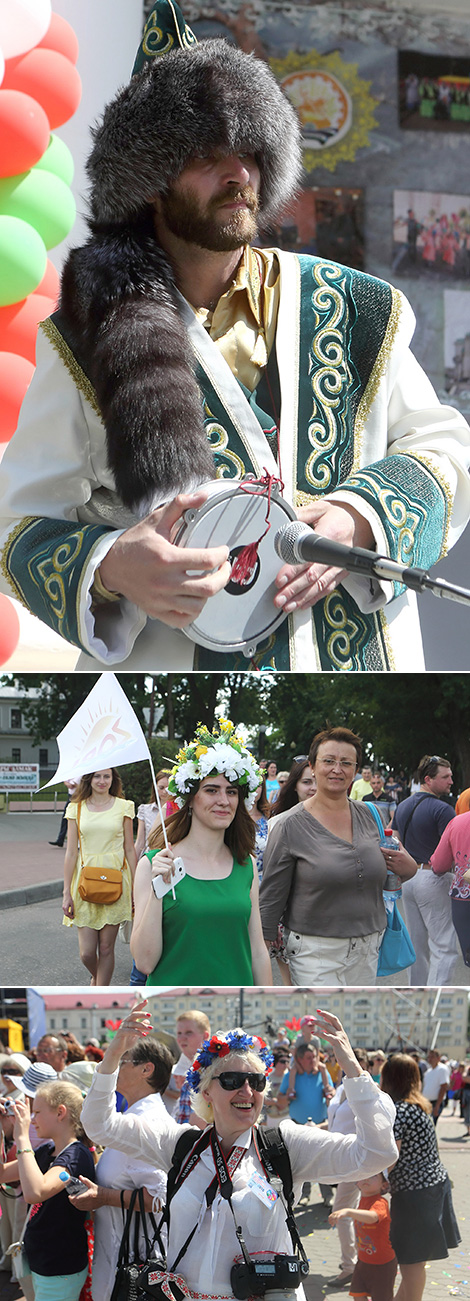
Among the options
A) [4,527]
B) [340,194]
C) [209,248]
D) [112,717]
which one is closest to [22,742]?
[112,717]

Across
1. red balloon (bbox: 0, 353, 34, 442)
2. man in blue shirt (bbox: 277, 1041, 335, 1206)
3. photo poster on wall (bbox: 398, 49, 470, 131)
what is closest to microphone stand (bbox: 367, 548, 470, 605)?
man in blue shirt (bbox: 277, 1041, 335, 1206)

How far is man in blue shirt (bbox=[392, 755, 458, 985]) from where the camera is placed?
5.50 feet

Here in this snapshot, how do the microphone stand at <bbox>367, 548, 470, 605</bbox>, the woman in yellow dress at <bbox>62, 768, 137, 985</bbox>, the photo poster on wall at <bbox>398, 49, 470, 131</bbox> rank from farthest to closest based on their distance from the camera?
the photo poster on wall at <bbox>398, 49, 470, 131</bbox> → the woman in yellow dress at <bbox>62, 768, 137, 985</bbox> → the microphone stand at <bbox>367, 548, 470, 605</bbox>

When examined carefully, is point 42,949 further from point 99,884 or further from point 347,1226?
point 347,1226

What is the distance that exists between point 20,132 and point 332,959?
283 cm

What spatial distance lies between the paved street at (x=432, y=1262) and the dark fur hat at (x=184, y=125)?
1544mm

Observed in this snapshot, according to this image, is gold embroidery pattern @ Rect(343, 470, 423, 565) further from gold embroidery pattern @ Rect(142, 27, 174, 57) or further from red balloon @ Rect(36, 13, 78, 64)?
red balloon @ Rect(36, 13, 78, 64)

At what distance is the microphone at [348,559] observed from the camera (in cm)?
137

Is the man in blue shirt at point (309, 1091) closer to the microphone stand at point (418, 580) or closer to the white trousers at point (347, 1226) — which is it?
the white trousers at point (347, 1226)

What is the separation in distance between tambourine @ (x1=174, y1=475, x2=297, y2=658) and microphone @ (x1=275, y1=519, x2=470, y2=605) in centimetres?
4

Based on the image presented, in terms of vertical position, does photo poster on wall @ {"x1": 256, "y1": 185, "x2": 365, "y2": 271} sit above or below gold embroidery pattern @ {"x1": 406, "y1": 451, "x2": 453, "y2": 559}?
above

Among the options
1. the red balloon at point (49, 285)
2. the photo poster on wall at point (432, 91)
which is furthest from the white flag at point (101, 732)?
the photo poster on wall at point (432, 91)

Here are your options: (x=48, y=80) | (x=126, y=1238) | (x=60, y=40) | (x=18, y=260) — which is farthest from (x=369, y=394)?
(x=60, y=40)

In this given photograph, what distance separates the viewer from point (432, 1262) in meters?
1.95
